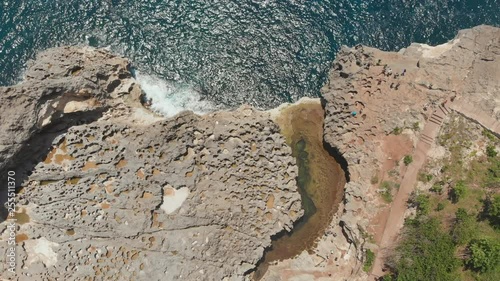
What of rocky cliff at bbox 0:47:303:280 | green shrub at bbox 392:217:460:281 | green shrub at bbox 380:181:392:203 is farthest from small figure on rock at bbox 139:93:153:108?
green shrub at bbox 392:217:460:281

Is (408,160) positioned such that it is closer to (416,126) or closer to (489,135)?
(416,126)

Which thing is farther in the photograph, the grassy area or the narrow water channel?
the narrow water channel

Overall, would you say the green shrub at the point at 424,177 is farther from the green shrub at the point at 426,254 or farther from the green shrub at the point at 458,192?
the green shrub at the point at 426,254

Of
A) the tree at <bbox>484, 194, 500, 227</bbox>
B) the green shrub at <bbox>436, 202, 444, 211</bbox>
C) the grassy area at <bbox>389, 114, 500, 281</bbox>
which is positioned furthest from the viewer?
the green shrub at <bbox>436, 202, 444, 211</bbox>

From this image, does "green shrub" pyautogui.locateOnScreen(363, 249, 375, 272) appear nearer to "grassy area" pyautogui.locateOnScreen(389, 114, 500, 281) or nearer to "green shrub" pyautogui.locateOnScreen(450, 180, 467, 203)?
"grassy area" pyautogui.locateOnScreen(389, 114, 500, 281)

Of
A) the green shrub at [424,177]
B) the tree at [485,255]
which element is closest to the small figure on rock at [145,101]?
the green shrub at [424,177]

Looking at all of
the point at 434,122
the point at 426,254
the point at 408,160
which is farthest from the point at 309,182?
the point at 434,122
